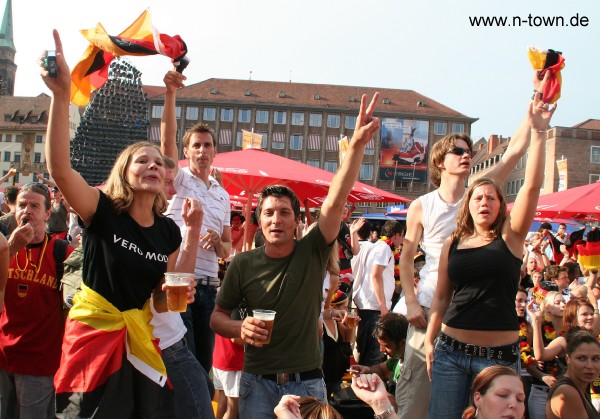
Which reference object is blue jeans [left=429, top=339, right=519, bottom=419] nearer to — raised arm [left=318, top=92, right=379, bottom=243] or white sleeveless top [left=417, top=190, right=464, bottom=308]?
white sleeveless top [left=417, top=190, right=464, bottom=308]

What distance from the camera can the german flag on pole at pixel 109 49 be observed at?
4.39m

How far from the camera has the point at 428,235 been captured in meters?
4.12

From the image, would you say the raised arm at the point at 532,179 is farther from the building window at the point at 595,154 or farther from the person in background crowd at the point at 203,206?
the building window at the point at 595,154

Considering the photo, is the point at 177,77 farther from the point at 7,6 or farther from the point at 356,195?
the point at 7,6

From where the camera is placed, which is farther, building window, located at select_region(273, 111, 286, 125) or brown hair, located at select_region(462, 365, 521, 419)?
building window, located at select_region(273, 111, 286, 125)

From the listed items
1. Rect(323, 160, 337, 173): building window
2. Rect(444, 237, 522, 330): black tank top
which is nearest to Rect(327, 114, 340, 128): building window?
Rect(323, 160, 337, 173): building window

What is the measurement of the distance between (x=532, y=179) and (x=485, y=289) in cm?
66

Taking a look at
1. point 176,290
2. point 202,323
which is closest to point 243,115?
point 202,323

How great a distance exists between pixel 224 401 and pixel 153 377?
260 cm

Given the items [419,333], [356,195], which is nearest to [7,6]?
[356,195]

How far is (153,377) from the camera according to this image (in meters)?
2.90

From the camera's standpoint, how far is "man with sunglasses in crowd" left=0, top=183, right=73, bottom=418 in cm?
397

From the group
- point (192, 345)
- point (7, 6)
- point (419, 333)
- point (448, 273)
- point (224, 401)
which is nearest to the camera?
point (448, 273)

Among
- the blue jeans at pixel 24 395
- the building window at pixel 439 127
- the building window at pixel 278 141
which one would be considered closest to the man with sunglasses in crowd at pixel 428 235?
the blue jeans at pixel 24 395
